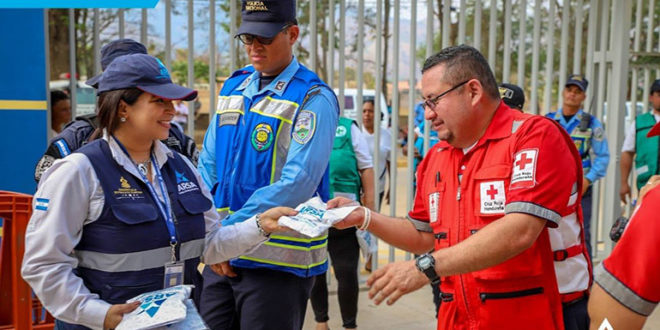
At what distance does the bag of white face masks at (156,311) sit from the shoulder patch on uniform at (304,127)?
3.37 ft

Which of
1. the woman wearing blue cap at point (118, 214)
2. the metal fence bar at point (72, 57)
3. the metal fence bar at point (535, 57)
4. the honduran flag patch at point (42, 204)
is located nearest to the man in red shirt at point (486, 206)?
the woman wearing blue cap at point (118, 214)

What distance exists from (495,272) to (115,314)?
4.31ft

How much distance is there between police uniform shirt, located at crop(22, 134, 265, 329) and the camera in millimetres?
2314

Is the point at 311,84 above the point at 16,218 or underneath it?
above

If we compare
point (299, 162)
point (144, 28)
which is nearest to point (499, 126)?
point (299, 162)

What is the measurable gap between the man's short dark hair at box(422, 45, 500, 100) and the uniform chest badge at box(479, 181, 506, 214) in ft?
1.22

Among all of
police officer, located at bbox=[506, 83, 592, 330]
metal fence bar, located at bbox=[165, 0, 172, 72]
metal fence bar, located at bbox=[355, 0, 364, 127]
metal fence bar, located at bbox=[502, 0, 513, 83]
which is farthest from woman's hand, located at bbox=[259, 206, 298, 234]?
metal fence bar, located at bbox=[502, 0, 513, 83]

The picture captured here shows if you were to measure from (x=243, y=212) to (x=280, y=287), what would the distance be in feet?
1.38

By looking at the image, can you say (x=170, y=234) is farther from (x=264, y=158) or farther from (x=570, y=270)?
(x=570, y=270)

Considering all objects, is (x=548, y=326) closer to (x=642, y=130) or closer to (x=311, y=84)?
(x=311, y=84)

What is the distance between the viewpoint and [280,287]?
3.30m

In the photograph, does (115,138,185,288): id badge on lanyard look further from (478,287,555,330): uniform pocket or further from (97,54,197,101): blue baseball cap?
(478,287,555,330): uniform pocket

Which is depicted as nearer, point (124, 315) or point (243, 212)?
point (124, 315)

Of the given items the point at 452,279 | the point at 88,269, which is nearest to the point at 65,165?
the point at 88,269
